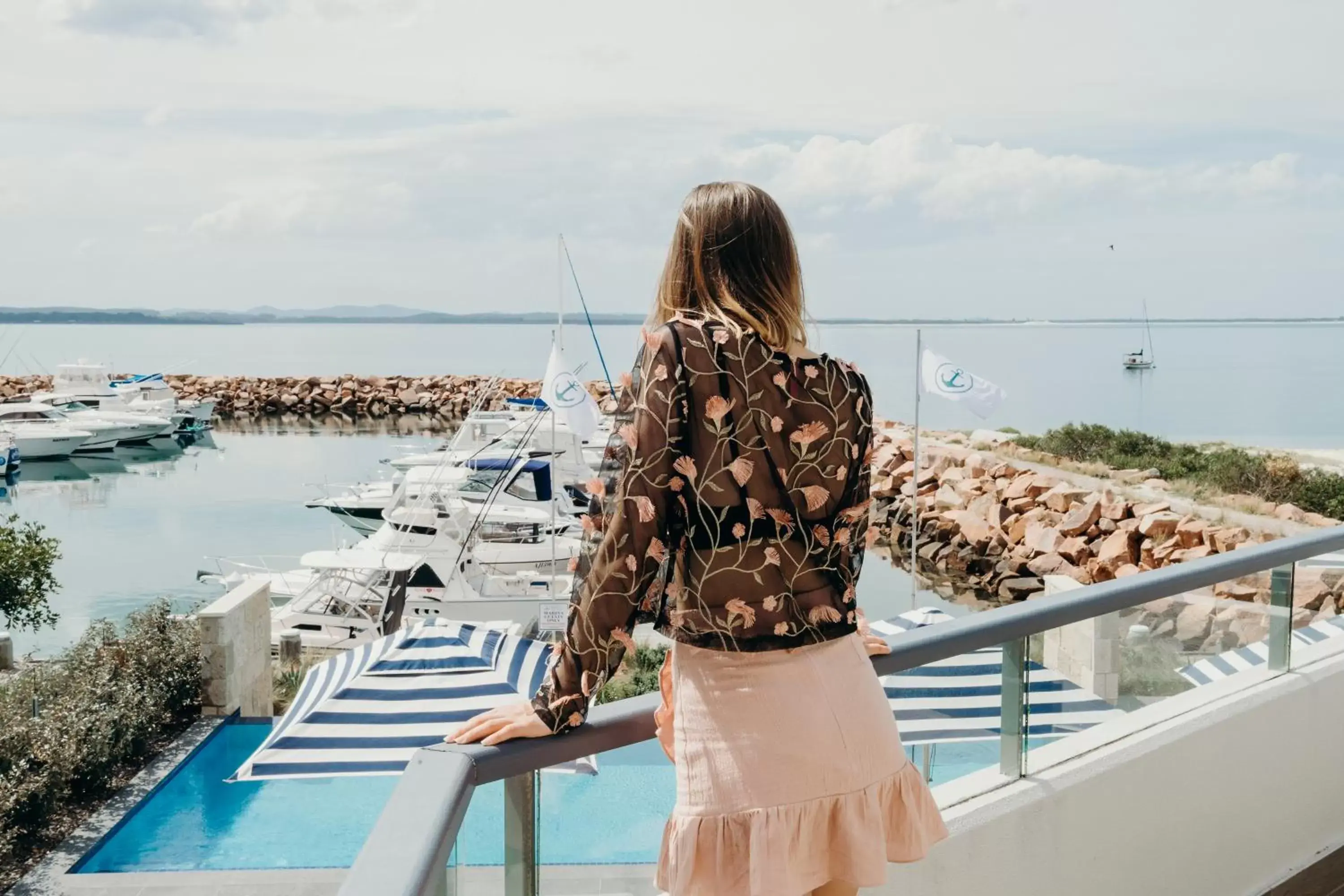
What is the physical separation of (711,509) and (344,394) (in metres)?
49.5

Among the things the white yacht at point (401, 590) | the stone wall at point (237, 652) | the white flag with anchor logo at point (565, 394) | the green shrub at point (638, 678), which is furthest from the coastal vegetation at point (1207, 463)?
the stone wall at point (237, 652)

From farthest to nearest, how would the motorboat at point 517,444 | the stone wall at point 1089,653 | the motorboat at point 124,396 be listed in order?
the motorboat at point 124,396 → the motorboat at point 517,444 → the stone wall at point 1089,653

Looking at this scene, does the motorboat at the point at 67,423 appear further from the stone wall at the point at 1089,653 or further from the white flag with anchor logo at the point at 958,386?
the stone wall at the point at 1089,653

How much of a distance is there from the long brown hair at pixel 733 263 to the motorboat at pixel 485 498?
11.1 meters

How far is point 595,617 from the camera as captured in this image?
126 centimetres

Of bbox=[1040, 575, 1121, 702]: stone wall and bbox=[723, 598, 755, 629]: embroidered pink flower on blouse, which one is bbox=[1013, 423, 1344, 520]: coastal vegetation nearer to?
bbox=[1040, 575, 1121, 702]: stone wall

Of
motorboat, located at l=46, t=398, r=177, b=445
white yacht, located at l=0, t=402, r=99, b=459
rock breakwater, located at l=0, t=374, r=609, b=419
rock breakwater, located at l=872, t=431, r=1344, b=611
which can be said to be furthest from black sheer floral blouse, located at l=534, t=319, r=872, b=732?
rock breakwater, located at l=0, t=374, r=609, b=419

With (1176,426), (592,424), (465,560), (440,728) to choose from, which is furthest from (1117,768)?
(1176,426)

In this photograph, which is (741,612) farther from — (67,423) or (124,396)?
(124,396)

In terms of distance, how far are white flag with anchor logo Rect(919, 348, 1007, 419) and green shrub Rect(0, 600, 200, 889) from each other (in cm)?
773

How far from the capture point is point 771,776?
1260 mm

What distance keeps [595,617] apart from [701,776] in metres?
0.21

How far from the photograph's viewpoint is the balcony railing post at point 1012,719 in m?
2.08

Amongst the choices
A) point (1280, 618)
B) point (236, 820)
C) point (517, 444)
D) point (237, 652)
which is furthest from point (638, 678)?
point (517, 444)
